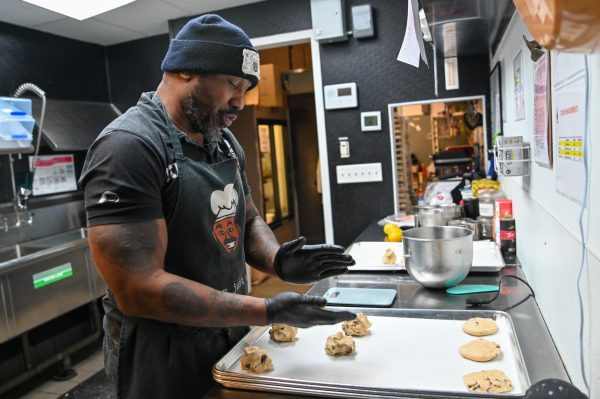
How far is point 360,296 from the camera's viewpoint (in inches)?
59.2

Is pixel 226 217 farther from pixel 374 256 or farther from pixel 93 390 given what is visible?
pixel 93 390

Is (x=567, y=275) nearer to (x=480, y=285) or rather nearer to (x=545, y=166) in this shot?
(x=545, y=166)

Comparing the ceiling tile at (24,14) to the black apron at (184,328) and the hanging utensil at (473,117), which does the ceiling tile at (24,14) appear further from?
the hanging utensil at (473,117)

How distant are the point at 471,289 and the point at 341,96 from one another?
2.50 m

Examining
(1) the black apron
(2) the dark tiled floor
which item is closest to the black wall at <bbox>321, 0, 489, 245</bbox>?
(2) the dark tiled floor

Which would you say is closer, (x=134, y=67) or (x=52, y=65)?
(x=52, y=65)

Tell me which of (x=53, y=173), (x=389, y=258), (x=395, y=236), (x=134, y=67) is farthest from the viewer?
(x=134, y=67)

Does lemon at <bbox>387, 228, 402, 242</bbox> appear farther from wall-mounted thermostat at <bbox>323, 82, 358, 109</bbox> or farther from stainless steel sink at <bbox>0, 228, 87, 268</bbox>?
stainless steel sink at <bbox>0, 228, 87, 268</bbox>

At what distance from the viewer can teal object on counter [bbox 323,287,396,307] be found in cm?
145

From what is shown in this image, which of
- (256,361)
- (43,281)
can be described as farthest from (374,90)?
(256,361)

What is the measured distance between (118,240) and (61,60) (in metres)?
Result: 3.80

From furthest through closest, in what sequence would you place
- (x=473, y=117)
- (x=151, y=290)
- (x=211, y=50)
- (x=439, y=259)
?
(x=473, y=117), (x=439, y=259), (x=211, y=50), (x=151, y=290)

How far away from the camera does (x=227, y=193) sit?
4.41 ft

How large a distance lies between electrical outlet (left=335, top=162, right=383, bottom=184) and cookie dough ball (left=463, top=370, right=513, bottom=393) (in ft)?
9.35
